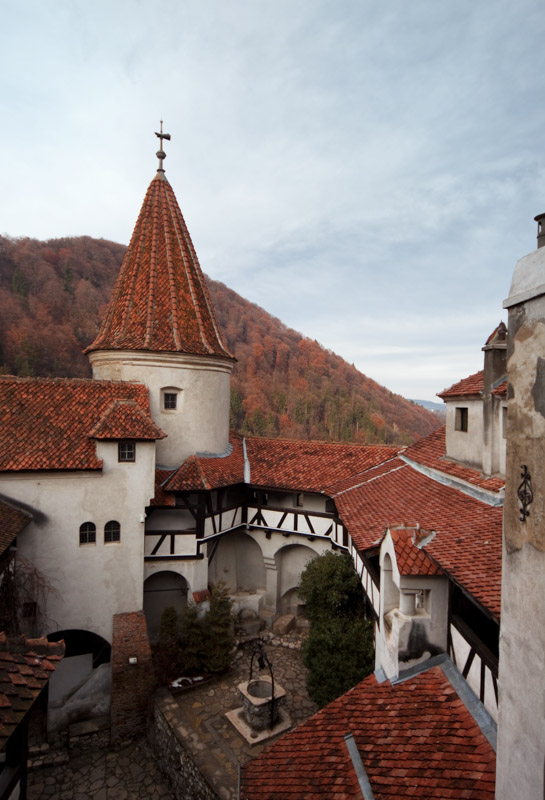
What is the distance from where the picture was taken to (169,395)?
52.0 ft

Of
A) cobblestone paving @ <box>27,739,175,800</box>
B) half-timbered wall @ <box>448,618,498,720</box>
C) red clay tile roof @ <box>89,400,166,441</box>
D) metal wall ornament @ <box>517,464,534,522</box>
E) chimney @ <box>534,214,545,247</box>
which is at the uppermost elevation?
chimney @ <box>534,214,545,247</box>

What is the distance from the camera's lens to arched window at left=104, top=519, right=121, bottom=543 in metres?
13.3

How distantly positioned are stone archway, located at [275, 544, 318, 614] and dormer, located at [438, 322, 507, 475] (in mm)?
7778

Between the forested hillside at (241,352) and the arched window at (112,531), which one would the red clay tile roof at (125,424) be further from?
the forested hillside at (241,352)

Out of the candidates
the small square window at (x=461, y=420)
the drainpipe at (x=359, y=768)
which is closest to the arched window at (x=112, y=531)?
the drainpipe at (x=359, y=768)

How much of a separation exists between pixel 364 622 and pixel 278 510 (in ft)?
20.7

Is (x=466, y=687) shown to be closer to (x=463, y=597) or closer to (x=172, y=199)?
(x=463, y=597)

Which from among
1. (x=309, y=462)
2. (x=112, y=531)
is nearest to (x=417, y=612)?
(x=112, y=531)

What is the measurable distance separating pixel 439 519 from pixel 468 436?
2829mm

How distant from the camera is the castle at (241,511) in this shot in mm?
5621

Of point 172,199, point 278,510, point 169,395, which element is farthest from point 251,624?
point 172,199

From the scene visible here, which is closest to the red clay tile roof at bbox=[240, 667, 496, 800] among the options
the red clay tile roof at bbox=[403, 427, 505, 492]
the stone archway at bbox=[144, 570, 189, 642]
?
the red clay tile roof at bbox=[403, 427, 505, 492]

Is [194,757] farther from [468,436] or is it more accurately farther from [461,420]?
[461,420]

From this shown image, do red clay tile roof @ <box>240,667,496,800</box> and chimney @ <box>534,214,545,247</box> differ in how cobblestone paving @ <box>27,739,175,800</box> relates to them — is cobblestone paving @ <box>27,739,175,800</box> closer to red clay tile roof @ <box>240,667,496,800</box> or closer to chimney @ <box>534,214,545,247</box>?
red clay tile roof @ <box>240,667,496,800</box>
